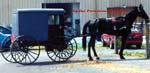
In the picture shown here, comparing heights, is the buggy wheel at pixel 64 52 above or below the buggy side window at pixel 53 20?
below

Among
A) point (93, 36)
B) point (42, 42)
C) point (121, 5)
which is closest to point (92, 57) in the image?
point (93, 36)

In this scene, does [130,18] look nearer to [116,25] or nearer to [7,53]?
[116,25]

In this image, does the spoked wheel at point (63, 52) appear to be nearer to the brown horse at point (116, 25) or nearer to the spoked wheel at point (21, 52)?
the brown horse at point (116, 25)

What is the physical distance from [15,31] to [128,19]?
16.2 feet

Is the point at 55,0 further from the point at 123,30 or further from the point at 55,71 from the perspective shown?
the point at 55,71

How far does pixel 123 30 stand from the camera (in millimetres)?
24359

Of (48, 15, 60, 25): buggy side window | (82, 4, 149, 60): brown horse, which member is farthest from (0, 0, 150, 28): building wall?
(48, 15, 60, 25): buggy side window

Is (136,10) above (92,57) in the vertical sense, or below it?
above

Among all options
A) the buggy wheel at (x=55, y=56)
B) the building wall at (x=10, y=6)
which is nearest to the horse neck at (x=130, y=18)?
the buggy wheel at (x=55, y=56)

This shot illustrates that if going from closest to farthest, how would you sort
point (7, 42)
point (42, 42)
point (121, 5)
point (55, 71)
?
point (55, 71), point (42, 42), point (7, 42), point (121, 5)

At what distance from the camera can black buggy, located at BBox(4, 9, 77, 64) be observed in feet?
76.2

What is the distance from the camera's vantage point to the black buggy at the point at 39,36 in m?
23.2

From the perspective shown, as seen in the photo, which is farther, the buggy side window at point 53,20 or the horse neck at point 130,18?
the horse neck at point 130,18

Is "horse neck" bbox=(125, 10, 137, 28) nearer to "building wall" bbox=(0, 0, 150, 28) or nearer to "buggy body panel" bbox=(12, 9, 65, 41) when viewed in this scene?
"buggy body panel" bbox=(12, 9, 65, 41)
